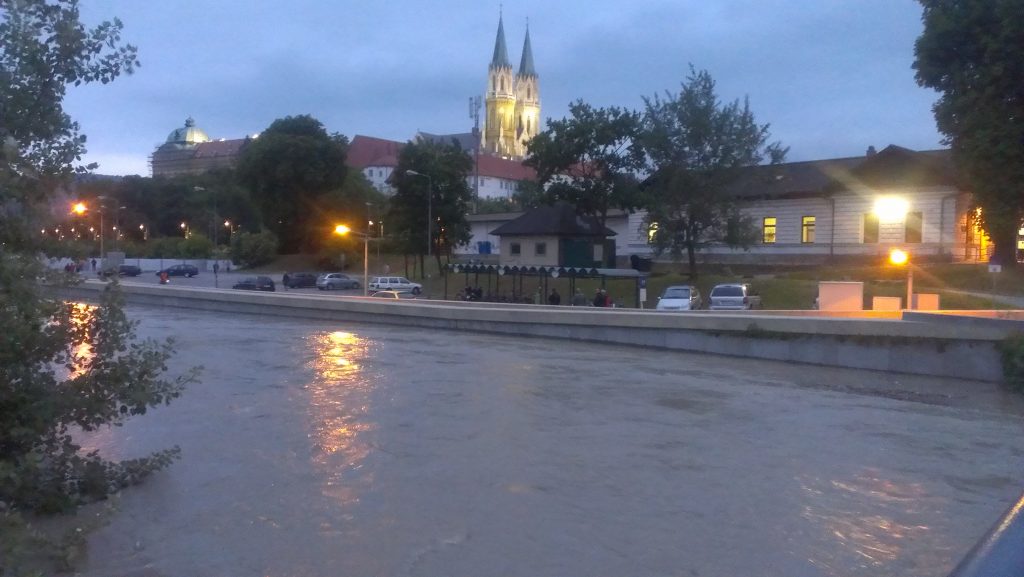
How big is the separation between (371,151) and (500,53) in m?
53.9

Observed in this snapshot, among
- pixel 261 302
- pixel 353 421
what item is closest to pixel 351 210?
pixel 261 302

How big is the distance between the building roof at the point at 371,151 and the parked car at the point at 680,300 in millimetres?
109842

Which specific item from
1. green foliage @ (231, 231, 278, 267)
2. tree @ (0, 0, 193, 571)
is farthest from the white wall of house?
tree @ (0, 0, 193, 571)

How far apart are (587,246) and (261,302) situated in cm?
2157

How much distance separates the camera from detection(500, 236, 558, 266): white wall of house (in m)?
57.2

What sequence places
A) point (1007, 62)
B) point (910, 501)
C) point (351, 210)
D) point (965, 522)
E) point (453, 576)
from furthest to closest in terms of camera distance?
point (351, 210) < point (1007, 62) < point (910, 501) < point (965, 522) < point (453, 576)

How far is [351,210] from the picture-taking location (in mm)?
90938

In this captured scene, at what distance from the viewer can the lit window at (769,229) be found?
58.5 meters

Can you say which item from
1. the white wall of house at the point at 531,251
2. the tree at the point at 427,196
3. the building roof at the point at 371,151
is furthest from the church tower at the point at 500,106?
the white wall of house at the point at 531,251

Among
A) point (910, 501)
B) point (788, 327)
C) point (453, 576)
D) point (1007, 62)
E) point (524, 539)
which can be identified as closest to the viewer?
point (453, 576)

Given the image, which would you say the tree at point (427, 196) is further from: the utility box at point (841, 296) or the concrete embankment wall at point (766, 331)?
the utility box at point (841, 296)

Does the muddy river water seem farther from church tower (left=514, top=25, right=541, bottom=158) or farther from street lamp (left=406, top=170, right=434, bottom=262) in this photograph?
church tower (left=514, top=25, right=541, bottom=158)

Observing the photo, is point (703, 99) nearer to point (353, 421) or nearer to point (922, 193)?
point (922, 193)

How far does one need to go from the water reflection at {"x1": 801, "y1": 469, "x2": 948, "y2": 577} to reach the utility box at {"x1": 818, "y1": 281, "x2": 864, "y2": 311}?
63.4ft
